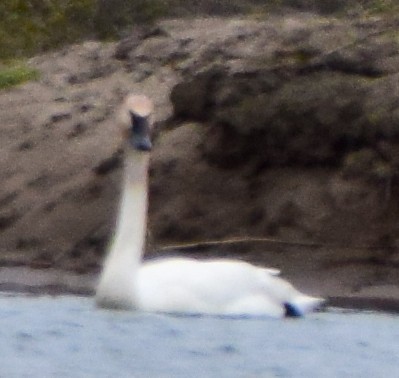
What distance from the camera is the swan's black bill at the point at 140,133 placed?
13.4m

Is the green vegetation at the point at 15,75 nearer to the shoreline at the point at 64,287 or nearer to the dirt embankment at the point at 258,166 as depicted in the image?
the dirt embankment at the point at 258,166

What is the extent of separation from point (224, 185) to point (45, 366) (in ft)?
23.8

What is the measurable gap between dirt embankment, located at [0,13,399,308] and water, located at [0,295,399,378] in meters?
2.93

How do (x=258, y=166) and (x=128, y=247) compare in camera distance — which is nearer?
(x=128, y=247)

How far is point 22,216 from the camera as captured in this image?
18703 millimetres

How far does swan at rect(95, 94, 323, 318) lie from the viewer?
1303 centimetres

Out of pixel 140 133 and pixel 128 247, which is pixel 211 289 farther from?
pixel 140 133

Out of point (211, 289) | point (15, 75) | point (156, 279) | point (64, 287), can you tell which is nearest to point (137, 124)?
point (156, 279)

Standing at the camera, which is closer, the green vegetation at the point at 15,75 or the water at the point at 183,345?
the water at the point at 183,345

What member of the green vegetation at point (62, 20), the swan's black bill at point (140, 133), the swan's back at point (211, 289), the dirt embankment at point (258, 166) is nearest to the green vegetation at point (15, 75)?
the dirt embankment at point (258, 166)

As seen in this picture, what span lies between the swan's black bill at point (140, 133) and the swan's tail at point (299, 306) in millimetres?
1410

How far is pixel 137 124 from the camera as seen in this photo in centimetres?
1345

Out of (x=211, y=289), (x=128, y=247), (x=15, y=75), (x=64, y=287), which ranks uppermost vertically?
(x=15, y=75)

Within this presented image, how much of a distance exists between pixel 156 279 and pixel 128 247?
28 cm
